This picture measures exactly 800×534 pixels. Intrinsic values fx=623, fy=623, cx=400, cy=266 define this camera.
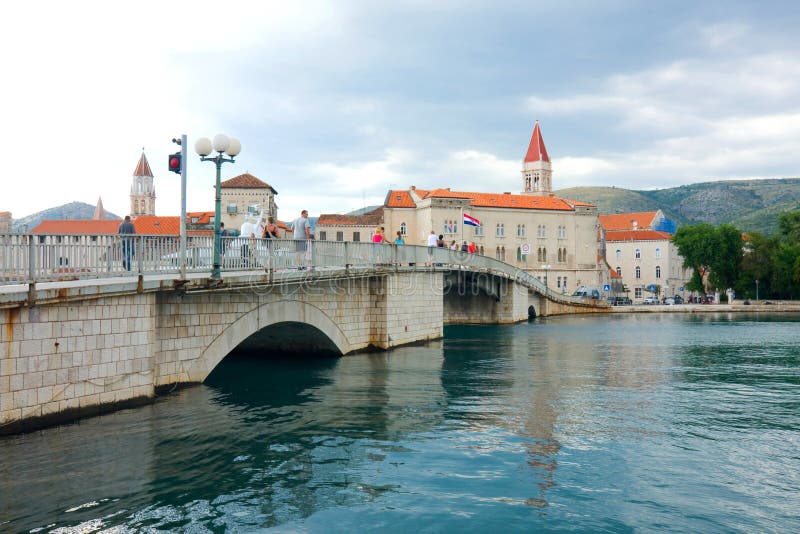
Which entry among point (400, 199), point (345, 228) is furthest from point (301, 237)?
point (345, 228)

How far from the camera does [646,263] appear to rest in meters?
106

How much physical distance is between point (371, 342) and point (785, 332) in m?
31.4

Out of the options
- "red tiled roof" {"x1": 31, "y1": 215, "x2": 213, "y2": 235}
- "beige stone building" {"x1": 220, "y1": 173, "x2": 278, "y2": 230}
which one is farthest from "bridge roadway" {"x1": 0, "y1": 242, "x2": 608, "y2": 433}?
"red tiled roof" {"x1": 31, "y1": 215, "x2": 213, "y2": 235}

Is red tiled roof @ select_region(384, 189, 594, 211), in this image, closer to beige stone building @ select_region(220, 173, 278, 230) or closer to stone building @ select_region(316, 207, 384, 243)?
stone building @ select_region(316, 207, 384, 243)

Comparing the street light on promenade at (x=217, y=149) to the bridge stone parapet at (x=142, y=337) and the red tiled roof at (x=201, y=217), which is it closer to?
the bridge stone parapet at (x=142, y=337)

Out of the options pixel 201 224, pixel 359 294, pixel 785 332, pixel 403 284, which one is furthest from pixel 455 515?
pixel 201 224

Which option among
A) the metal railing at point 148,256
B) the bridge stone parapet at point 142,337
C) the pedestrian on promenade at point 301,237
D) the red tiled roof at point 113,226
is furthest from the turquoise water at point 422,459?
the red tiled roof at point 113,226

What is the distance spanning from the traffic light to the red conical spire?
326 feet

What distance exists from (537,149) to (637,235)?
22697 millimetres

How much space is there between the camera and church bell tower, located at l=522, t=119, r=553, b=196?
10844cm

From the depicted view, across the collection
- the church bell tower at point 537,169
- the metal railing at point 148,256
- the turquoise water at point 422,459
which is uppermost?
the church bell tower at point 537,169

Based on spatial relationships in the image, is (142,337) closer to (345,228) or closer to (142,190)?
(345,228)

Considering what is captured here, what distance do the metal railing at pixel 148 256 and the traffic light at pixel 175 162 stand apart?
1.63m

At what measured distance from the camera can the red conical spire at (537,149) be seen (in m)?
109
